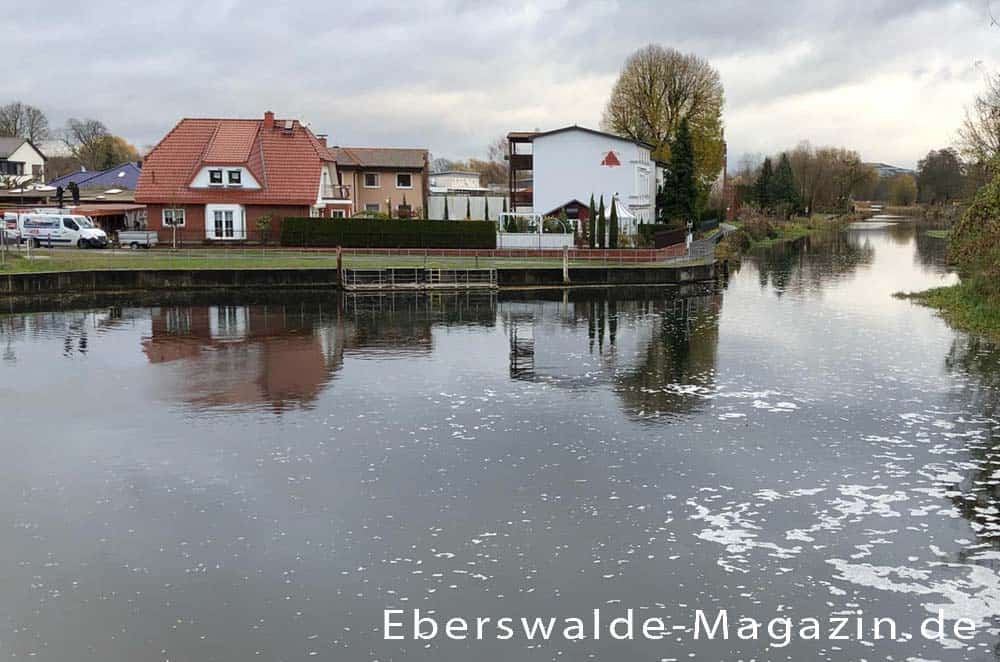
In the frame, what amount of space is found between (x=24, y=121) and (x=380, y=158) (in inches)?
2523

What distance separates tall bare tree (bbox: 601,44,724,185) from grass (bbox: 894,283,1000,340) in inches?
1506

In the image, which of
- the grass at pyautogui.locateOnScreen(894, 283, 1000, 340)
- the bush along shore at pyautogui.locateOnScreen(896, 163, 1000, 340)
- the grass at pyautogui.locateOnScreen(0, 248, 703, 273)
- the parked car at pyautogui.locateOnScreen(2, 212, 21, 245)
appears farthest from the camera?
the parked car at pyautogui.locateOnScreen(2, 212, 21, 245)

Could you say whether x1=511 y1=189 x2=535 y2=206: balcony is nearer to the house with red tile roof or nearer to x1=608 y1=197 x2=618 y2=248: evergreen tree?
x1=608 y1=197 x2=618 y2=248: evergreen tree

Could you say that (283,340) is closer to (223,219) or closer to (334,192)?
(223,219)

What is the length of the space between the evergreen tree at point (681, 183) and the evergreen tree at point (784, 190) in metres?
46.8

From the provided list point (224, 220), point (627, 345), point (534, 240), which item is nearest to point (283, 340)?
point (627, 345)

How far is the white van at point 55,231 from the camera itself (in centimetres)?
5075

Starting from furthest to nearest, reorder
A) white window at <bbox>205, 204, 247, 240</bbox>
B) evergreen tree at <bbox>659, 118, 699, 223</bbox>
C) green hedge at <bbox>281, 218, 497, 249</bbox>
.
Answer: evergreen tree at <bbox>659, 118, 699, 223</bbox> → white window at <bbox>205, 204, 247, 240</bbox> → green hedge at <bbox>281, 218, 497, 249</bbox>

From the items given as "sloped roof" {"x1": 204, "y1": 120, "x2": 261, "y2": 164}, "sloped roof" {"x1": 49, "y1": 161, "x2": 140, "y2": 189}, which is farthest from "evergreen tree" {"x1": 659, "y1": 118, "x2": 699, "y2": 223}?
"sloped roof" {"x1": 49, "y1": 161, "x2": 140, "y2": 189}

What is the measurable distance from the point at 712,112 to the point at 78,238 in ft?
161

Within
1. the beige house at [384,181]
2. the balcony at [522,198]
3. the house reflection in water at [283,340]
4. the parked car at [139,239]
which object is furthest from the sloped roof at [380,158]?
the house reflection in water at [283,340]

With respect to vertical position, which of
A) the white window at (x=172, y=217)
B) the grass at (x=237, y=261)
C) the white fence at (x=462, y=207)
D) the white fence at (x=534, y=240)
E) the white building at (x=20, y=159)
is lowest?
the grass at (x=237, y=261)

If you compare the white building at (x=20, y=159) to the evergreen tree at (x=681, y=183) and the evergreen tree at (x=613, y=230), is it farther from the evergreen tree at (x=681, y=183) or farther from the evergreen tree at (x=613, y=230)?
the evergreen tree at (x=613, y=230)

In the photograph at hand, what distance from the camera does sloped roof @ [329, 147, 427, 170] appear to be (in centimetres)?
6988
